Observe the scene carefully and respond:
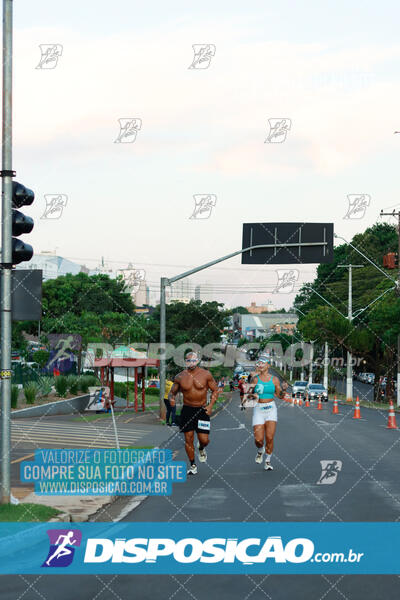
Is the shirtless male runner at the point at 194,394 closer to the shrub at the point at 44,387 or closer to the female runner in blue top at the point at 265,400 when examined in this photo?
the female runner in blue top at the point at 265,400

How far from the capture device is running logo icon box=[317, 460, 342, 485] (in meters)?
13.8

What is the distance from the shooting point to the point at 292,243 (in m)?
26.7

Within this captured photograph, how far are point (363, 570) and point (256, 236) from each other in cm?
1974

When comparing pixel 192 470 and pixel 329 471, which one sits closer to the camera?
pixel 192 470

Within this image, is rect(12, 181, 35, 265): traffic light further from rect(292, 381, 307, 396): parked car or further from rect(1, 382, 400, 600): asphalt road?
rect(292, 381, 307, 396): parked car

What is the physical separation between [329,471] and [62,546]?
719 cm

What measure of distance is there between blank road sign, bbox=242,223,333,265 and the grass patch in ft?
55.5

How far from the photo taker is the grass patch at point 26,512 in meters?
9.81

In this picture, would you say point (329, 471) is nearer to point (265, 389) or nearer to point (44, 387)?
point (265, 389)

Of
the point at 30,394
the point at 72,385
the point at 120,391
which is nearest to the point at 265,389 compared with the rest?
the point at 30,394

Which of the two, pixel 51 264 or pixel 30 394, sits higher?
pixel 51 264

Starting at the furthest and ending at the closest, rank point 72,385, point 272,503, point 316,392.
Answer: point 316,392 < point 72,385 < point 272,503

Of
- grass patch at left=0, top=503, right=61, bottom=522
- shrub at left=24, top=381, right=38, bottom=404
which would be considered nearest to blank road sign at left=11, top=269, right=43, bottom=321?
grass patch at left=0, top=503, right=61, bottom=522

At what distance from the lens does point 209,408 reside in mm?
14336
